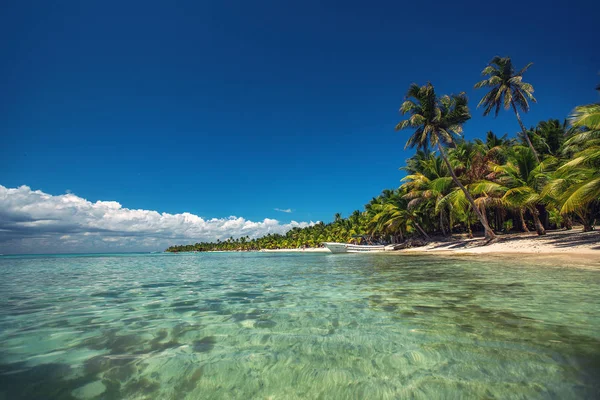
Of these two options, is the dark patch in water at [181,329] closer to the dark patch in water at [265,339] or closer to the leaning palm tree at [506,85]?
the dark patch in water at [265,339]

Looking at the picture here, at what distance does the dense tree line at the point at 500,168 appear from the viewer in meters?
15.4

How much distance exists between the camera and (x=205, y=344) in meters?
3.80

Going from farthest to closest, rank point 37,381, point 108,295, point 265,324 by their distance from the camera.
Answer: point 108,295, point 265,324, point 37,381

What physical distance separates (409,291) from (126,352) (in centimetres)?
625

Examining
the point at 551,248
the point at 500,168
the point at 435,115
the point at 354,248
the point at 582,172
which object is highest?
the point at 435,115

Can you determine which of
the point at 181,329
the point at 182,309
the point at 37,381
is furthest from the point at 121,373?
the point at 182,309

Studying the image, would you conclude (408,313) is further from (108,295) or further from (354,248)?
(354,248)

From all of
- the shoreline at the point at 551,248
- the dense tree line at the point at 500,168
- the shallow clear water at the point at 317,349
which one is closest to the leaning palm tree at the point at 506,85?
the dense tree line at the point at 500,168

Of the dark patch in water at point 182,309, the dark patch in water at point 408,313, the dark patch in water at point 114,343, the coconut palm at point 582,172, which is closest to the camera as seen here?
the dark patch in water at point 114,343

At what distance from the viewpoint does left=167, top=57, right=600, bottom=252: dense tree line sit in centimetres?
1542

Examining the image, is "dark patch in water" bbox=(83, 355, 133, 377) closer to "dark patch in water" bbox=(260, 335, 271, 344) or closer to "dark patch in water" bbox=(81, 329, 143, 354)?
"dark patch in water" bbox=(81, 329, 143, 354)

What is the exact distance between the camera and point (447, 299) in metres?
6.08

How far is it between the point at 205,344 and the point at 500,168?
28.5 metres

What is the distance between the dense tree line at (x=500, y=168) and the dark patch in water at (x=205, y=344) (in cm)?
1758
